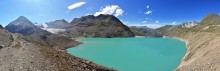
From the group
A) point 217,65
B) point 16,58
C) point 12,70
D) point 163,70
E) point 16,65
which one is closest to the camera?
point 12,70

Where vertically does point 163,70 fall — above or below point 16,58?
below

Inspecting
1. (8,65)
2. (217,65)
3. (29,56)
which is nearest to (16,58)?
(29,56)

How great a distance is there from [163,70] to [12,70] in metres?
39.0

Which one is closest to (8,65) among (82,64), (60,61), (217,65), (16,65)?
(16,65)

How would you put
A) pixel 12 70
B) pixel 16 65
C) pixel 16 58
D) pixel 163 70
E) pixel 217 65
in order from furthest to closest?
1. pixel 163 70
2. pixel 217 65
3. pixel 16 58
4. pixel 16 65
5. pixel 12 70

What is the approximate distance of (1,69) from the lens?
33781 mm

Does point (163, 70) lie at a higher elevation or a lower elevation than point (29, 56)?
lower

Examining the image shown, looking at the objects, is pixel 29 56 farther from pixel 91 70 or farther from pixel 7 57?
pixel 91 70

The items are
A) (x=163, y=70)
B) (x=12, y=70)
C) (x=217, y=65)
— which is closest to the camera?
(x=12, y=70)

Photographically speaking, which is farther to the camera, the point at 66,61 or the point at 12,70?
the point at 66,61

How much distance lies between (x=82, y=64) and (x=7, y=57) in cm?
1208

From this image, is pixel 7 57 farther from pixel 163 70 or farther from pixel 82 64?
pixel 163 70

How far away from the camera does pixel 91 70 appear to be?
40594 mm

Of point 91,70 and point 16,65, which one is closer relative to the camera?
point 16,65
